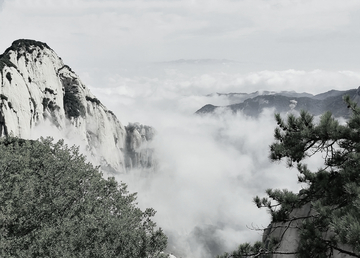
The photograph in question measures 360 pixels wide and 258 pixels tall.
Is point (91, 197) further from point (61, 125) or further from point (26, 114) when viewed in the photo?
point (61, 125)

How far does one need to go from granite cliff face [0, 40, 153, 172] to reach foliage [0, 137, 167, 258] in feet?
179

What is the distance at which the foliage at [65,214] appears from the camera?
18.3m

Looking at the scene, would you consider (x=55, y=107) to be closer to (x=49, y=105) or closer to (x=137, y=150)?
(x=49, y=105)

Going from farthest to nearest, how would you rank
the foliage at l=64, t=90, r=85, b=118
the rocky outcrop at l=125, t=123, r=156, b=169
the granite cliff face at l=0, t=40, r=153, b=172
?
the rocky outcrop at l=125, t=123, r=156, b=169, the foliage at l=64, t=90, r=85, b=118, the granite cliff face at l=0, t=40, r=153, b=172

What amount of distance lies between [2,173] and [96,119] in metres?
103

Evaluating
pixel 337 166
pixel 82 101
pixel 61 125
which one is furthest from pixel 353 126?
pixel 82 101

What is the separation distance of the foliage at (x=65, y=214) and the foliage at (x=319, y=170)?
1158 cm

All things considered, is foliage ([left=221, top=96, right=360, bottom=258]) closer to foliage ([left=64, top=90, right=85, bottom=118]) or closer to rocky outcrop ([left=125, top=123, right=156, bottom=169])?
foliage ([left=64, top=90, right=85, bottom=118])

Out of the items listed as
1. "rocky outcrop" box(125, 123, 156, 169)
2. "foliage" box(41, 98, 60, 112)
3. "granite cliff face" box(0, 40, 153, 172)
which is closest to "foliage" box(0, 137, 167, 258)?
"granite cliff face" box(0, 40, 153, 172)

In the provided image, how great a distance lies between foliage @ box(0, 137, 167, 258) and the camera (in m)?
18.3

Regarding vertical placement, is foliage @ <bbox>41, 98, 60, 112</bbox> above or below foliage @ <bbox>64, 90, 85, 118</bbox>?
below

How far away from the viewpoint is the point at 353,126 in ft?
35.6

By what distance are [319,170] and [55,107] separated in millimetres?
98760

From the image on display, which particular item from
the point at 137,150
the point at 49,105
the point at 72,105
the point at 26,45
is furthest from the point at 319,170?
the point at 137,150
